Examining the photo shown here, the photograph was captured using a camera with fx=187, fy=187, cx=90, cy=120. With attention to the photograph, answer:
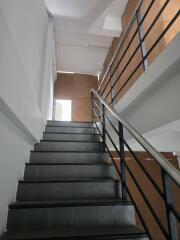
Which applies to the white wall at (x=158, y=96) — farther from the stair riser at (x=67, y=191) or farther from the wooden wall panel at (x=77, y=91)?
A: the wooden wall panel at (x=77, y=91)

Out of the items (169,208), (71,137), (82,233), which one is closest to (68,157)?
(71,137)

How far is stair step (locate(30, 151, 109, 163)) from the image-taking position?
2.46 m

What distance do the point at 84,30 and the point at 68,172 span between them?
12.2ft

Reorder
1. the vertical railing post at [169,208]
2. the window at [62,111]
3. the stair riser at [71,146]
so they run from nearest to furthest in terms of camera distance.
Result: the vertical railing post at [169,208] → the stair riser at [71,146] → the window at [62,111]

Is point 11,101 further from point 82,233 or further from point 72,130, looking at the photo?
point 72,130

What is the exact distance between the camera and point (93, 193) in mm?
1947

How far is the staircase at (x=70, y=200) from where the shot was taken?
1.44 m

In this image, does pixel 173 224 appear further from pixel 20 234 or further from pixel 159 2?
pixel 159 2

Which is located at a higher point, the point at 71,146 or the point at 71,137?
the point at 71,137

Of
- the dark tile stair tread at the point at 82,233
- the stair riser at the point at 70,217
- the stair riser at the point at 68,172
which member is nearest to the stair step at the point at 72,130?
the stair riser at the point at 68,172

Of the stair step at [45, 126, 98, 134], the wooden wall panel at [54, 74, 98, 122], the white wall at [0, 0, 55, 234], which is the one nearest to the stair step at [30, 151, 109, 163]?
the white wall at [0, 0, 55, 234]

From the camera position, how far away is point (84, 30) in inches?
183

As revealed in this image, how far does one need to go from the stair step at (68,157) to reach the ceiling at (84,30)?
317 cm

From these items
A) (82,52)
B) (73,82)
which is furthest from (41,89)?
(73,82)
